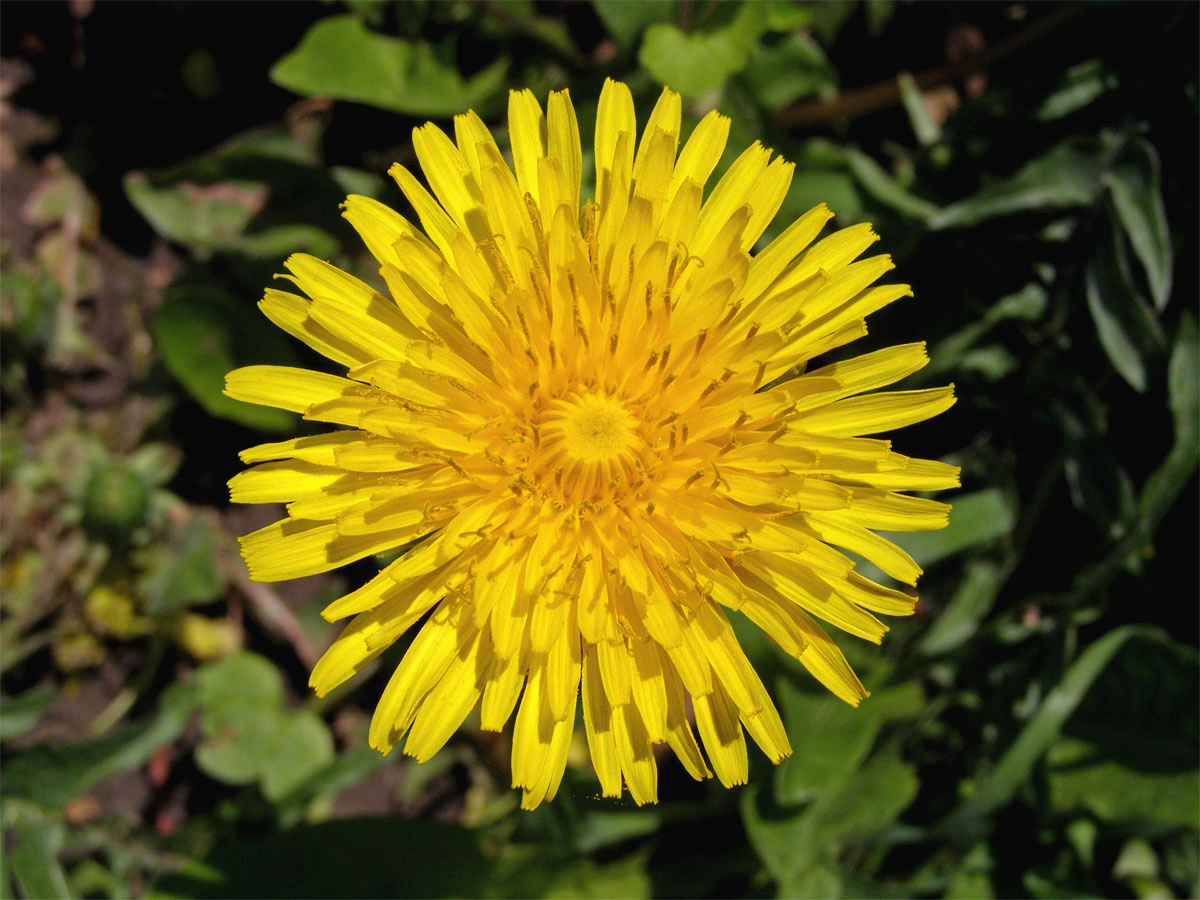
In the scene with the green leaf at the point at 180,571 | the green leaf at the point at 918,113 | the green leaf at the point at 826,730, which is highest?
the green leaf at the point at 918,113

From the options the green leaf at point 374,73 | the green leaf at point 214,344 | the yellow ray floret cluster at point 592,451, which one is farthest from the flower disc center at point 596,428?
the green leaf at point 214,344

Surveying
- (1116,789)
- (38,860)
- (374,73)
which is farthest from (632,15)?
(38,860)

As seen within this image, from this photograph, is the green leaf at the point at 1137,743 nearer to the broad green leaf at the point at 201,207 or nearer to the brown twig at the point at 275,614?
the brown twig at the point at 275,614

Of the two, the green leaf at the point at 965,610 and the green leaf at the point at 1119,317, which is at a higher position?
the green leaf at the point at 1119,317

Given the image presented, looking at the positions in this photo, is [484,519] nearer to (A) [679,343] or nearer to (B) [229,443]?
(A) [679,343]

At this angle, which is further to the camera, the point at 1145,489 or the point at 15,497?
the point at 15,497

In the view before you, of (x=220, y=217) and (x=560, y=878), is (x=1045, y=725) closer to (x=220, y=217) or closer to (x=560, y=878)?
(x=560, y=878)

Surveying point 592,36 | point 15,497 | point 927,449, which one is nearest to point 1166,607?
point 927,449
